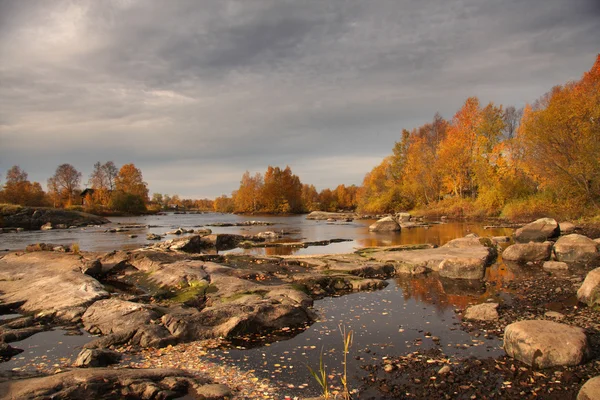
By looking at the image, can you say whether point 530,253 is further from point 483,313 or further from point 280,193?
point 280,193

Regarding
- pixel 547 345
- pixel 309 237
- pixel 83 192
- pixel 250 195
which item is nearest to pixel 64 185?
pixel 83 192

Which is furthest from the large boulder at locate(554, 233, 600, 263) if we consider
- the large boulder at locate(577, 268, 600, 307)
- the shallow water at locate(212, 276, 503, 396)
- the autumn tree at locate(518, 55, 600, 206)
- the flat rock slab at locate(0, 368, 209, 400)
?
the flat rock slab at locate(0, 368, 209, 400)

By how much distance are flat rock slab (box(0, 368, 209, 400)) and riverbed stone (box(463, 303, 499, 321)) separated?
718 centimetres

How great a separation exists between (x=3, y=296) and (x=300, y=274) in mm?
10925

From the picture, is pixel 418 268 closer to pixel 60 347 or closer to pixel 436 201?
pixel 60 347

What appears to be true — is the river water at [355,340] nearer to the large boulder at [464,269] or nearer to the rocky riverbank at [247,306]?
the rocky riverbank at [247,306]

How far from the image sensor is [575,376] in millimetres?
6391

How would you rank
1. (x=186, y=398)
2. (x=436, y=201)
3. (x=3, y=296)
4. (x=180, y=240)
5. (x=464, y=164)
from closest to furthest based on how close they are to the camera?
(x=186, y=398) < (x=3, y=296) < (x=180, y=240) < (x=464, y=164) < (x=436, y=201)

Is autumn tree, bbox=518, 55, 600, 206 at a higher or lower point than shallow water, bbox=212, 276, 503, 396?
higher

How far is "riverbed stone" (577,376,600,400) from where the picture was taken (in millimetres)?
5324

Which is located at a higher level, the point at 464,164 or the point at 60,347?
the point at 464,164

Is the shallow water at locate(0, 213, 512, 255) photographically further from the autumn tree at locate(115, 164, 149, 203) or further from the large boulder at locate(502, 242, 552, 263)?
the autumn tree at locate(115, 164, 149, 203)

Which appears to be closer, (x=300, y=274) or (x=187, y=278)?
(x=187, y=278)

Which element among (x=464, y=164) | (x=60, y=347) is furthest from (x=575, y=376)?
(x=464, y=164)
